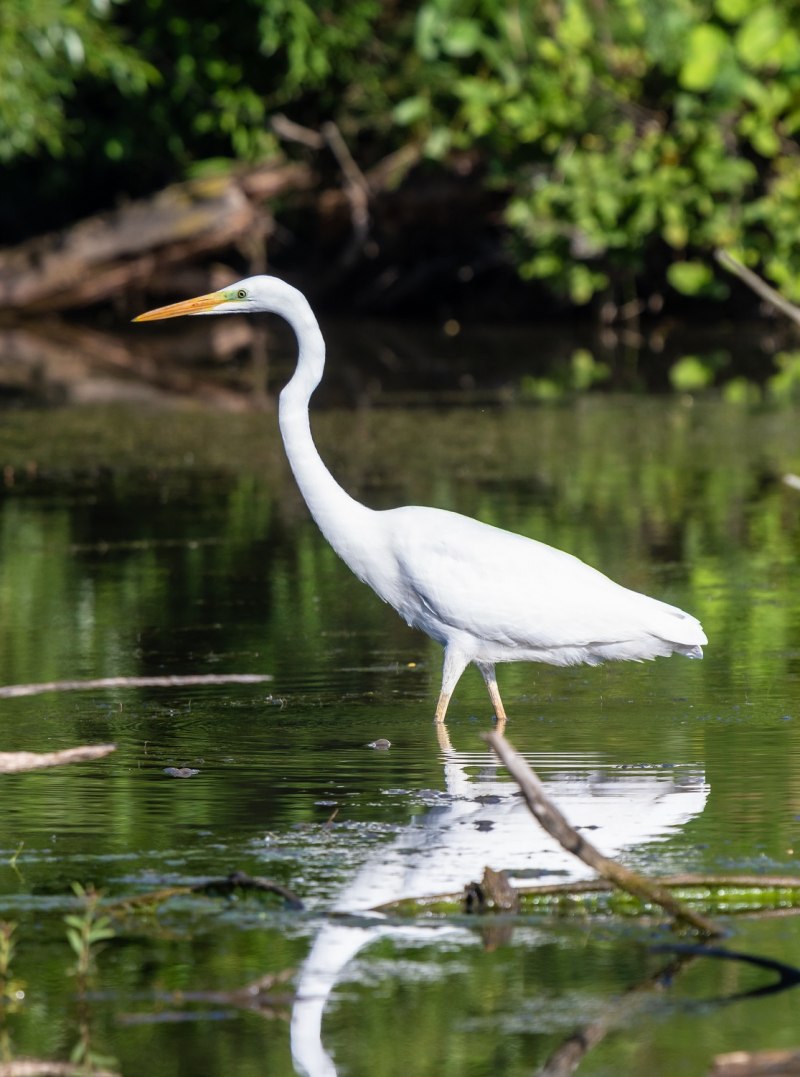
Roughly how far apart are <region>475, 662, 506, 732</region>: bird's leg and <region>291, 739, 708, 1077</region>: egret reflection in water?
0.36 meters

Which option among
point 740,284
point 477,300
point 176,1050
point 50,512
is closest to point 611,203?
point 740,284

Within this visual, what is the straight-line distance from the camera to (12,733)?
6379mm

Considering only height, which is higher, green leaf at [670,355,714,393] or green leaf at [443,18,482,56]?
green leaf at [443,18,482,56]

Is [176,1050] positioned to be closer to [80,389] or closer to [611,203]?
[80,389]

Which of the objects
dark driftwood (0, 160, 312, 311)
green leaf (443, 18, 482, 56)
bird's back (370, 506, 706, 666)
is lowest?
bird's back (370, 506, 706, 666)

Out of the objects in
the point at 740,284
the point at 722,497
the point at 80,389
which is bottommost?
the point at 722,497

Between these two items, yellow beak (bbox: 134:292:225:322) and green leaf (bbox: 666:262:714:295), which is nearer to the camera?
yellow beak (bbox: 134:292:225:322)

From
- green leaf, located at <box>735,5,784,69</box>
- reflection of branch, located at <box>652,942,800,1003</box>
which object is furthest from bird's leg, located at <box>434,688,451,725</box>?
green leaf, located at <box>735,5,784,69</box>

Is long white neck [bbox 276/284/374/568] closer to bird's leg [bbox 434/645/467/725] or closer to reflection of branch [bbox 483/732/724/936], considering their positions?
bird's leg [bbox 434/645/467/725]

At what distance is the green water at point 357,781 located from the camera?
12.6 feet

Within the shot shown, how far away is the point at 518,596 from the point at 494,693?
34 centimetres

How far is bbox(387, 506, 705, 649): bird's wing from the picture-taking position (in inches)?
247

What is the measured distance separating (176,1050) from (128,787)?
1.95 metres

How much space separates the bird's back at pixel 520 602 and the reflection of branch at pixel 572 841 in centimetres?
223
